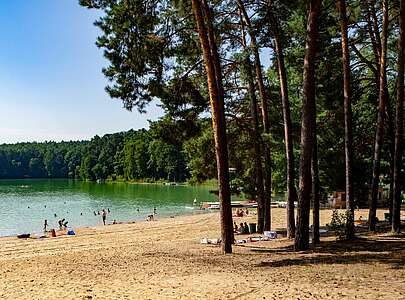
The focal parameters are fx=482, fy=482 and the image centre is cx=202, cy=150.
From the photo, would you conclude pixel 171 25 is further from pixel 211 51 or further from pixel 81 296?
pixel 81 296

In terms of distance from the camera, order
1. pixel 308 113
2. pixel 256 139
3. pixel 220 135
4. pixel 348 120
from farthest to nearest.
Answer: pixel 256 139
pixel 348 120
pixel 220 135
pixel 308 113

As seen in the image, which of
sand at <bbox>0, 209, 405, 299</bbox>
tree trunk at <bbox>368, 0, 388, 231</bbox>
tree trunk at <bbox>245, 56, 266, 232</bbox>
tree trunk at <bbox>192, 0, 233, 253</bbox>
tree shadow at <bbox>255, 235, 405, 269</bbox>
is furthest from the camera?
tree trunk at <bbox>245, 56, 266, 232</bbox>

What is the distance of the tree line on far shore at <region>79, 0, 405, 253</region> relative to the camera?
1349 cm

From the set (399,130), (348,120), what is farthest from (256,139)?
(399,130)

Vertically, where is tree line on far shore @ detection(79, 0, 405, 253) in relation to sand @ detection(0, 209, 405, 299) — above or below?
above

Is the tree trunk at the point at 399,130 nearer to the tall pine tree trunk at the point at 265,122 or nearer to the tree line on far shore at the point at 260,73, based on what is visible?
the tree line on far shore at the point at 260,73

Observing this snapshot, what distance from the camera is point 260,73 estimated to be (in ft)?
64.3

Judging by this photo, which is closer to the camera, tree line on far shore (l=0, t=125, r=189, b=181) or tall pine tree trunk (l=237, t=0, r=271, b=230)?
tall pine tree trunk (l=237, t=0, r=271, b=230)

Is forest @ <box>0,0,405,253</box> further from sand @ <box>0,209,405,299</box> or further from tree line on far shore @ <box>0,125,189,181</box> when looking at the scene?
tree line on far shore @ <box>0,125,189,181</box>

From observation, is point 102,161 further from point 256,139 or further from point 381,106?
point 381,106

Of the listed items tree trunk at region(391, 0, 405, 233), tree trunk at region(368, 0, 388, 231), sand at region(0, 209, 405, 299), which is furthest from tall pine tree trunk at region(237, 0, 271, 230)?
sand at region(0, 209, 405, 299)

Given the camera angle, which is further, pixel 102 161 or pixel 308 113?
pixel 102 161

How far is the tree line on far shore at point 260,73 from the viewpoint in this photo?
13492 mm

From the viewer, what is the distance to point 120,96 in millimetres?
14891
